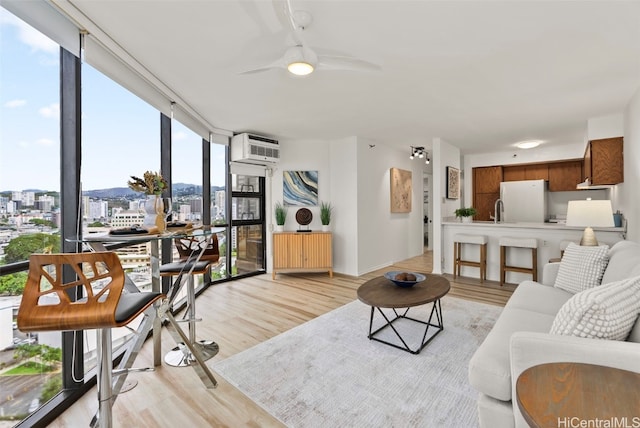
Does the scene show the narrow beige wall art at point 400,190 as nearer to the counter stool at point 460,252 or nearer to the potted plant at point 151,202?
the counter stool at point 460,252

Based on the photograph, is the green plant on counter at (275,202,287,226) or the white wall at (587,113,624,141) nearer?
the white wall at (587,113,624,141)

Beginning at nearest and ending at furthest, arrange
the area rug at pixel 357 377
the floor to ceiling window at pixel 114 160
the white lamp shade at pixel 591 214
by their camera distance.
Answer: the area rug at pixel 357 377 < the floor to ceiling window at pixel 114 160 < the white lamp shade at pixel 591 214

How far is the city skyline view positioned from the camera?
5.21ft

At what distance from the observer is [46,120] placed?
1824 millimetres

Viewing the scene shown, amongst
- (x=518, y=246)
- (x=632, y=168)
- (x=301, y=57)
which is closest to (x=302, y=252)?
(x=518, y=246)

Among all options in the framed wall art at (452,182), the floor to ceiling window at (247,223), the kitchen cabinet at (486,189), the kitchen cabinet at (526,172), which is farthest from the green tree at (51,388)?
the kitchen cabinet at (526,172)

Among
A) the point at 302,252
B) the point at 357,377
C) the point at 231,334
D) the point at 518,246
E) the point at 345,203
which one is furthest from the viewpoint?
the point at 345,203

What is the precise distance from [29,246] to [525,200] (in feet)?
23.7

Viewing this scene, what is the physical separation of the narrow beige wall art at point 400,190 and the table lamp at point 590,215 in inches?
→ 123

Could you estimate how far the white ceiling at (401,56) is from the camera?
1812 millimetres

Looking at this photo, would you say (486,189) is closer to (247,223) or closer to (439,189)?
(439,189)

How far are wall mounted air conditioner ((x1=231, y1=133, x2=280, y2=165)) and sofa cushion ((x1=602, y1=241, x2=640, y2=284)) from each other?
4180 mm

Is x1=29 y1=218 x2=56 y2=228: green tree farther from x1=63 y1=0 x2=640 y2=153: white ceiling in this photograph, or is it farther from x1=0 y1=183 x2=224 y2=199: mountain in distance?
x1=63 y1=0 x2=640 y2=153: white ceiling

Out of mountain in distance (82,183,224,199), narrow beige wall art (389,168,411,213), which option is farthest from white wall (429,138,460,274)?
mountain in distance (82,183,224,199)
